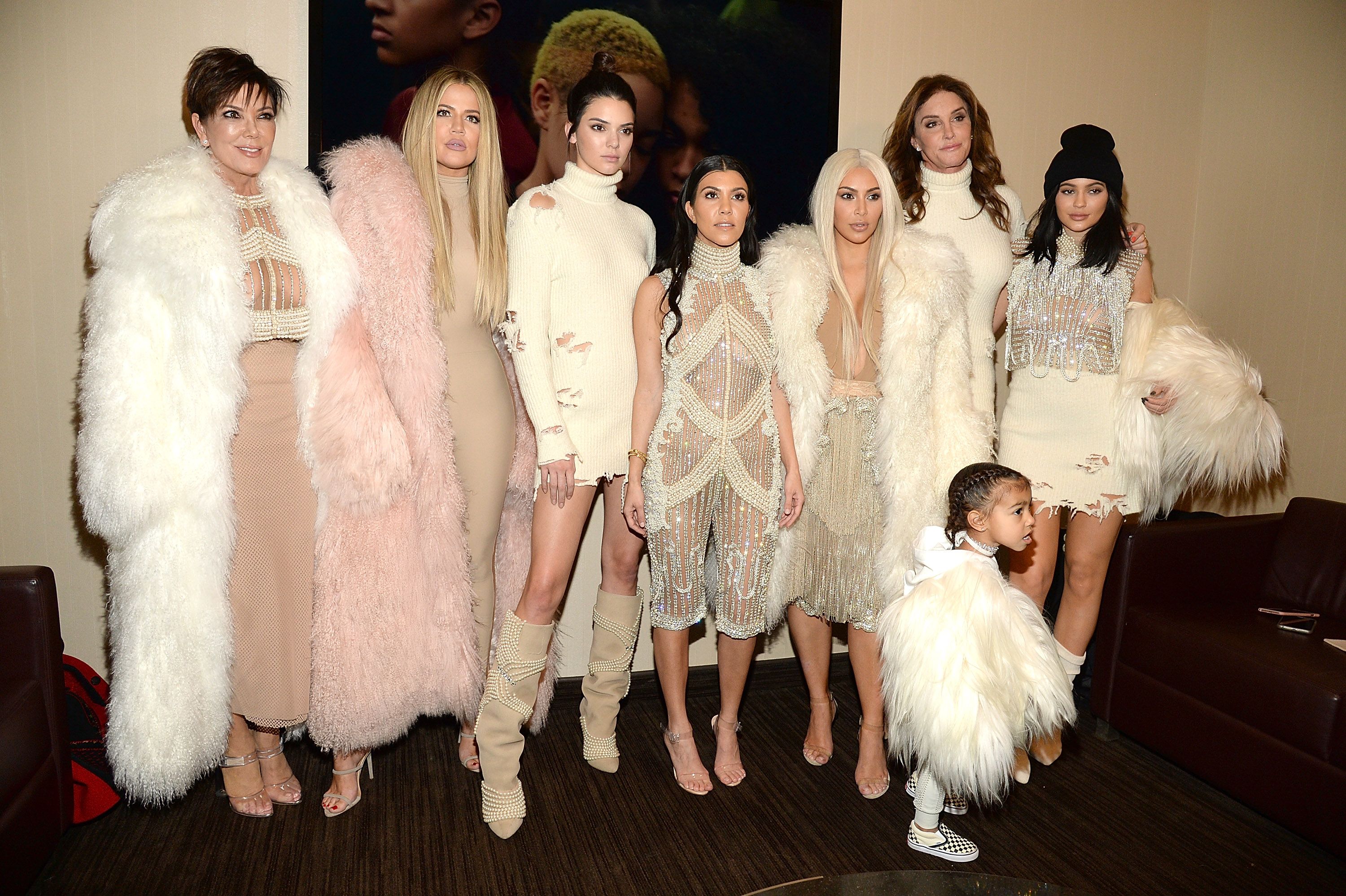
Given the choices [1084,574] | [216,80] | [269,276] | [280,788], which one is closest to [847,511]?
[1084,574]

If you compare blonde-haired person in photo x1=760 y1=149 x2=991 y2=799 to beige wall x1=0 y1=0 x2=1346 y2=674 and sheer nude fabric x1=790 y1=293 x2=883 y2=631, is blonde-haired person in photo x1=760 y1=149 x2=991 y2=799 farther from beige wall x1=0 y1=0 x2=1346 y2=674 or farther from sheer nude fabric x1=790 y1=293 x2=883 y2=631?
beige wall x1=0 y1=0 x2=1346 y2=674

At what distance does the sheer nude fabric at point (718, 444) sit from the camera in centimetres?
244

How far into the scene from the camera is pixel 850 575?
2584mm

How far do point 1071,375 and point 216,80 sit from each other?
243cm

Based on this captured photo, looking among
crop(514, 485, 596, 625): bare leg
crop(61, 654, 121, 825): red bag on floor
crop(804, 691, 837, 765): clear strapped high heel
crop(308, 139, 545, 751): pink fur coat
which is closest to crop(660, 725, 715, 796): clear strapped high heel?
crop(804, 691, 837, 765): clear strapped high heel

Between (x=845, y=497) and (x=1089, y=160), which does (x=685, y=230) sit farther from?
(x=1089, y=160)

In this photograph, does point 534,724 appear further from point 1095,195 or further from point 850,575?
point 1095,195

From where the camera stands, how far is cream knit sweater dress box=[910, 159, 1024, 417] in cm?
276

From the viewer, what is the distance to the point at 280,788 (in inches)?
100

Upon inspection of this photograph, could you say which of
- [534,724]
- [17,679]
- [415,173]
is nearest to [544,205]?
[415,173]

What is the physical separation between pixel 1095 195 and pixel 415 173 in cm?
194

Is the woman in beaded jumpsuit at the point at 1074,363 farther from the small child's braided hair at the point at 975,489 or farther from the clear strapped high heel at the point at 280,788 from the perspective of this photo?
the clear strapped high heel at the point at 280,788

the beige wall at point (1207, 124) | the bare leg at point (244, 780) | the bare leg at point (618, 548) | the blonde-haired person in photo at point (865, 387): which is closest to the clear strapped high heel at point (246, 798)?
the bare leg at point (244, 780)

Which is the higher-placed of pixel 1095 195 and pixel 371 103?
pixel 371 103
